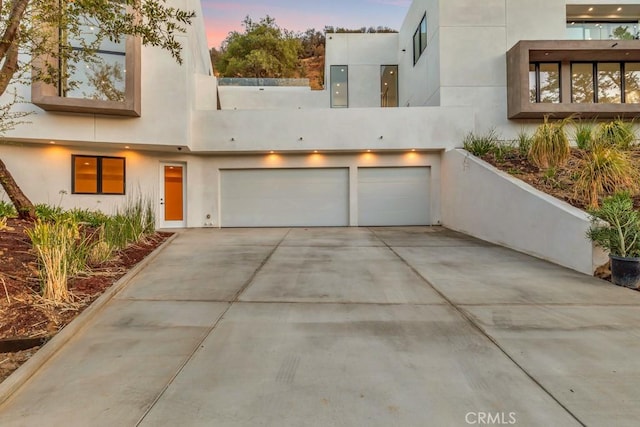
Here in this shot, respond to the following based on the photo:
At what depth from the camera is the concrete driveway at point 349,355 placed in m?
2.13

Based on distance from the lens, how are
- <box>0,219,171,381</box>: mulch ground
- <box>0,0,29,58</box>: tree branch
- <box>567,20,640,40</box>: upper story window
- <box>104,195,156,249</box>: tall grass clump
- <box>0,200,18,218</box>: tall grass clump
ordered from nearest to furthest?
<box>0,219,171,381</box>: mulch ground → <box>0,0,29,58</box>: tree branch → <box>104,195,156,249</box>: tall grass clump → <box>0,200,18,218</box>: tall grass clump → <box>567,20,640,40</box>: upper story window

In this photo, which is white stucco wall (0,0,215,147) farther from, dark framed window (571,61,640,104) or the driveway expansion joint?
dark framed window (571,61,640,104)

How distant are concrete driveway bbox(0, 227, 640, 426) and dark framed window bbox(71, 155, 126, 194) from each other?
7.47 metres

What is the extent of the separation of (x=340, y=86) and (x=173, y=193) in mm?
9934

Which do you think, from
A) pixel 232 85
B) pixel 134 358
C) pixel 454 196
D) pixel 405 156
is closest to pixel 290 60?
pixel 232 85

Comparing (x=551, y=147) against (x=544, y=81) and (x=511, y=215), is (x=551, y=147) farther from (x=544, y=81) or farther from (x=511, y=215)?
(x=544, y=81)

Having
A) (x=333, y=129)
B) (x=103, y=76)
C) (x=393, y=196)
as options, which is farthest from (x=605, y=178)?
(x=103, y=76)

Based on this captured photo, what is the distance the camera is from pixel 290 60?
90.7 ft

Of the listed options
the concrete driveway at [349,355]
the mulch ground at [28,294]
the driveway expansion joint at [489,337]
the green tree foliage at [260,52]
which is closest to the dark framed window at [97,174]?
the mulch ground at [28,294]

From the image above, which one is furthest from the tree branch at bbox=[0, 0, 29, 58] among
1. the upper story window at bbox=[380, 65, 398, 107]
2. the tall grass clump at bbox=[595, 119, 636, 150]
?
the upper story window at bbox=[380, 65, 398, 107]

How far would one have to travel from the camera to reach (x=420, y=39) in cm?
1390

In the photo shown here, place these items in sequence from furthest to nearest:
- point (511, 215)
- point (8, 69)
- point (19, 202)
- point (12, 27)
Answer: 1. point (511, 215)
2. point (19, 202)
3. point (8, 69)
4. point (12, 27)

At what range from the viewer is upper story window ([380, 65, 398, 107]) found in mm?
17031

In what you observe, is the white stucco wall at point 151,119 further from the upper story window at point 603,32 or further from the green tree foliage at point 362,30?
the green tree foliage at point 362,30
